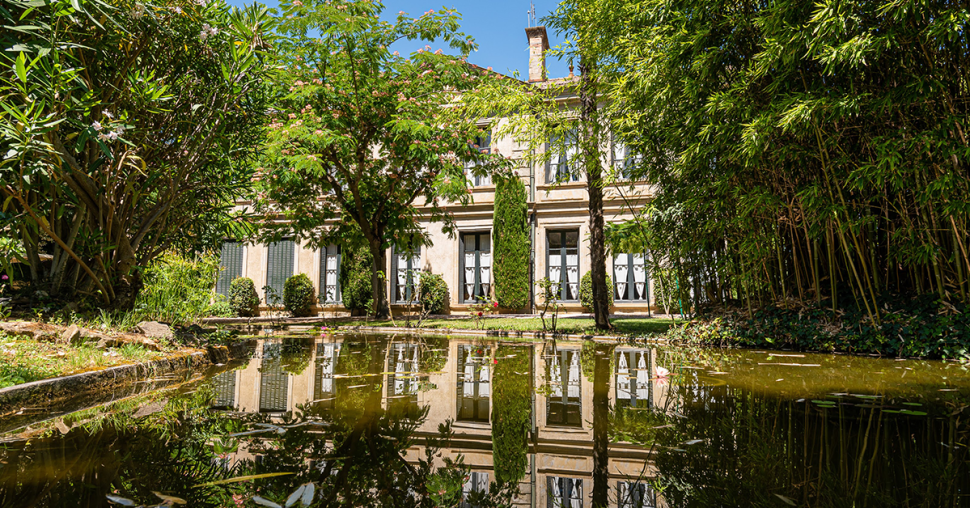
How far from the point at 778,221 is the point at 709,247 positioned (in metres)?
1.50

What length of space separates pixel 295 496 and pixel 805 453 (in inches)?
75.1

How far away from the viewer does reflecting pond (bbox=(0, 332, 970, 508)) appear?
158 centimetres

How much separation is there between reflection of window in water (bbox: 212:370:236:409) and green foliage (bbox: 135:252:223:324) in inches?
72.9

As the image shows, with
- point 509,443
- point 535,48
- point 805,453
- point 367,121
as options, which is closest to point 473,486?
point 509,443

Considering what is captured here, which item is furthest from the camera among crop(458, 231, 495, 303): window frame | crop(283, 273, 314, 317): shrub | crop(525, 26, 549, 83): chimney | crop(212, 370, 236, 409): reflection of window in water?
crop(525, 26, 549, 83): chimney

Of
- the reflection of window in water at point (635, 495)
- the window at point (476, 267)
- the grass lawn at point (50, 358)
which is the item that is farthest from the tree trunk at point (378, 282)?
the reflection of window in water at point (635, 495)

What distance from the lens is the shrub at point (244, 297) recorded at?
55.1 feet

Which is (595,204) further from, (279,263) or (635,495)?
(279,263)

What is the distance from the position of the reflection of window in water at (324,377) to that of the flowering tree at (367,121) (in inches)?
168

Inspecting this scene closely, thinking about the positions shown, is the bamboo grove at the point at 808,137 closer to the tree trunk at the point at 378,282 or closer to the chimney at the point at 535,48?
the tree trunk at the point at 378,282

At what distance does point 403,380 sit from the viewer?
3857 millimetres

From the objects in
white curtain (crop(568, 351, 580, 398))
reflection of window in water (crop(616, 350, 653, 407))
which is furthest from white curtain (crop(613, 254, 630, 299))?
white curtain (crop(568, 351, 580, 398))

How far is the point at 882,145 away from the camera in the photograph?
4.58m

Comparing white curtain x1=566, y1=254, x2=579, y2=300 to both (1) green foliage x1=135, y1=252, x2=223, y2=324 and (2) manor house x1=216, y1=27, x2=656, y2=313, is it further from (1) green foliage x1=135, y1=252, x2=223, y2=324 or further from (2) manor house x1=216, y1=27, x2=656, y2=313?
(1) green foliage x1=135, y1=252, x2=223, y2=324
